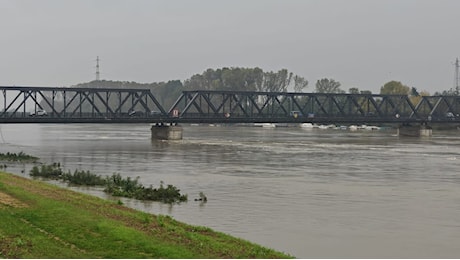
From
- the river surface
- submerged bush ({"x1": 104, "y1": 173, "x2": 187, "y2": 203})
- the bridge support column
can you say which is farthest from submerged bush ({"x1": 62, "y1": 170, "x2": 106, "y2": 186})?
the bridge support column

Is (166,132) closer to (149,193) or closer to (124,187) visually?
(124,187)

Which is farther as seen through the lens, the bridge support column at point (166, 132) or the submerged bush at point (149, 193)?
the bridge support column at point (166, 132)

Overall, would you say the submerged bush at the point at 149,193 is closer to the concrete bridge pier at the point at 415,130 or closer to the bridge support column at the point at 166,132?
the bridge support column at the point at 166,132

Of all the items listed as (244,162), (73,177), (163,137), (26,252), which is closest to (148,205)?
(73,177)

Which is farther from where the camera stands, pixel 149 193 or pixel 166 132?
pixel 166 132

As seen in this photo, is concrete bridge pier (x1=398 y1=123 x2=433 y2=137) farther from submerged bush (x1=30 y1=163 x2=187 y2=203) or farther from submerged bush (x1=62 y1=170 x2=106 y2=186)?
submerged bush (x1=62 y1=170 x2=106 y2=186)

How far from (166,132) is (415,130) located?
208ft

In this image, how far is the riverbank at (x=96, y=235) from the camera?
18.7 meters

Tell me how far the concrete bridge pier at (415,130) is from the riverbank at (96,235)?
139m

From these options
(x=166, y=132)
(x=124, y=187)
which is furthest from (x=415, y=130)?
(x=124, y=187)

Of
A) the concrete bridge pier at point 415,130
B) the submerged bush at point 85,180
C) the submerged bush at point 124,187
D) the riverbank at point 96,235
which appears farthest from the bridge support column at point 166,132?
the riverbank at point 96,235

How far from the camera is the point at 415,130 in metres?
160

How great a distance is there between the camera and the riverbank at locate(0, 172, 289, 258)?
1869 centimetres

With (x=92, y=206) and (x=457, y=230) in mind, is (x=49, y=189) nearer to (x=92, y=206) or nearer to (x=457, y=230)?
(x=92, y=206)
